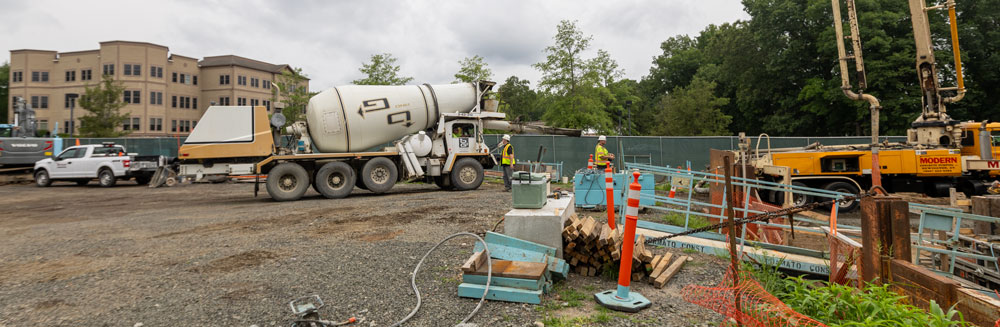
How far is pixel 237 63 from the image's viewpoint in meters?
53.2

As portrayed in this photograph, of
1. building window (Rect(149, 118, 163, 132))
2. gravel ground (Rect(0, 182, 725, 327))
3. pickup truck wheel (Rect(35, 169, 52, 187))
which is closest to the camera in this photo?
gravel ground (Rect(0, 182, 725, 327))

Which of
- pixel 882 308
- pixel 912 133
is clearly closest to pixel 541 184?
pixel 882 308

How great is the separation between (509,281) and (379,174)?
9443 mm

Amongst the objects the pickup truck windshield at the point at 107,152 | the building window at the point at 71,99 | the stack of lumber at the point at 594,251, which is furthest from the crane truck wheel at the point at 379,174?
the building window at the point at 71,99

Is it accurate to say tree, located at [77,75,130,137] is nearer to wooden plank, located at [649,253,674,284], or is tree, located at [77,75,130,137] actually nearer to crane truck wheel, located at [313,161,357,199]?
crane truck wheel, located at [313,161,357,199]

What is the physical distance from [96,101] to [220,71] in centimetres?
2465

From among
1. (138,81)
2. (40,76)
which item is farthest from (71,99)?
(40,76)

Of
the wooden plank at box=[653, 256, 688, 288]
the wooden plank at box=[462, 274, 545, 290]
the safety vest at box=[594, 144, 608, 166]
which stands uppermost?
the safety vest at box=[594, 144, 608, 166]

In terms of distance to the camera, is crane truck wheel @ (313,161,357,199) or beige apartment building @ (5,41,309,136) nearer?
crane truck wheel @ (313,161,357,199)

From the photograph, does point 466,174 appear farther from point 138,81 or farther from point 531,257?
point 138,81

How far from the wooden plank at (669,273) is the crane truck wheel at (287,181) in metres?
10.0

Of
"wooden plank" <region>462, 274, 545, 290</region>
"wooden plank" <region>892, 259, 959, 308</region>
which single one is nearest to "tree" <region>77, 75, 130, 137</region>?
"wooden plank" <region>462, 274, 545, 290</region>

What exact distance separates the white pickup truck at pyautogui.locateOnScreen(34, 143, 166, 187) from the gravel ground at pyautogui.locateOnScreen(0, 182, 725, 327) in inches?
424

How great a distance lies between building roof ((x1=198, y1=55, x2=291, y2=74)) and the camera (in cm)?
5325
